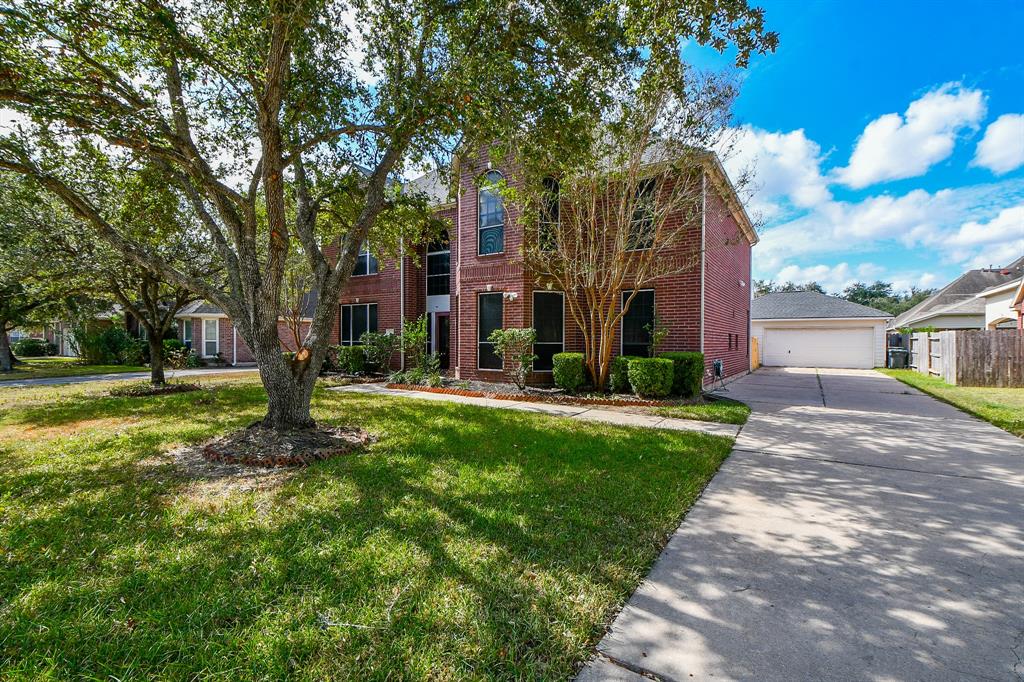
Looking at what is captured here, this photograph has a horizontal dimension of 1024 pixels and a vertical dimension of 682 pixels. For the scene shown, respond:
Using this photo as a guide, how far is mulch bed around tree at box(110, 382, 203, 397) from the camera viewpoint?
974 centimetres

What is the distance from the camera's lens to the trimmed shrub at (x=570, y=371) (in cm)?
975

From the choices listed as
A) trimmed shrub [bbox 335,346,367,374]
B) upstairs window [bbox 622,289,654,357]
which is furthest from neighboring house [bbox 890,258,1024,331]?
trimmed shrub [bbox 335,346,367,374]

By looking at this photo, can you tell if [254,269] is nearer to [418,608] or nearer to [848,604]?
[418,608]

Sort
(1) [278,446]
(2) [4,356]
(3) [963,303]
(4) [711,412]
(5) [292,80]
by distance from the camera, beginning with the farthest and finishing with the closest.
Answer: (3) [963,303] → (2) [4,356] → (4) [711,412] → (5) [292,80] → (1) [278,446]

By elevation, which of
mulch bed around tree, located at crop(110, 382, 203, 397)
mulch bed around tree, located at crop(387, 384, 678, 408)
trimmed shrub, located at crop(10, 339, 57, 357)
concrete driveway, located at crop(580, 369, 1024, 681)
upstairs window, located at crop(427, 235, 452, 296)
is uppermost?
upstairs window, located at crop(427, 235, 452, 296)

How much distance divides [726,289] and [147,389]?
52.9ft

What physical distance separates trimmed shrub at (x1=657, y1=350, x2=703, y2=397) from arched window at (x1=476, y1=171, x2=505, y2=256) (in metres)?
5.57

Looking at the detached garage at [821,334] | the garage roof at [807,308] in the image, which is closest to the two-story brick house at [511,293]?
the detached garage at [821,334]

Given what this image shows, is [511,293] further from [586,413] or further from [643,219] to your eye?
[586,413]

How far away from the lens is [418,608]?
2080 millimetres

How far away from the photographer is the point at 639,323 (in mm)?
10633

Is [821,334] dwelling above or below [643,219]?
below

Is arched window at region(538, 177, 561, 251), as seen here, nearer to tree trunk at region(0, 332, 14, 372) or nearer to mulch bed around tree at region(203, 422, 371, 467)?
mulch bed around tree at region(203, 422, 371, 467)

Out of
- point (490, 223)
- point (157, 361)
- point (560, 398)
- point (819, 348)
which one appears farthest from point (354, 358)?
point (819, 348)
